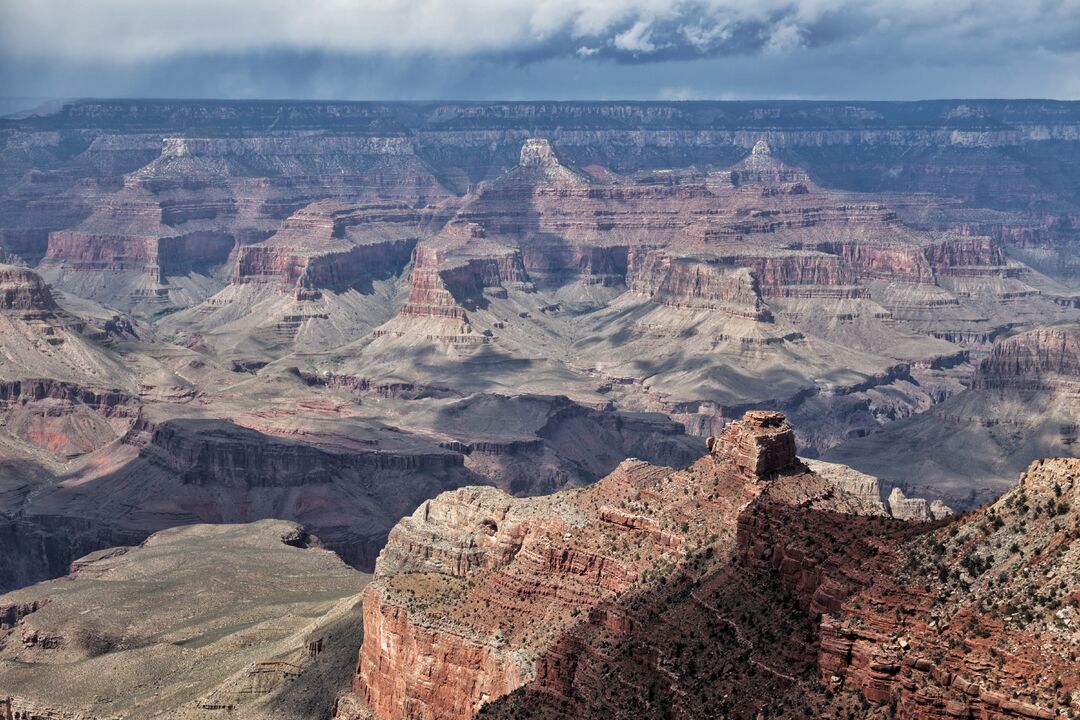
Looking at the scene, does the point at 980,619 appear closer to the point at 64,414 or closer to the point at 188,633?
the point at 188,633

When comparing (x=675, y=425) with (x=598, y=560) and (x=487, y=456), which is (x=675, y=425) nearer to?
(x=487, y=456)

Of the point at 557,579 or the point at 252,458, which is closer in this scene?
the point at 557,579

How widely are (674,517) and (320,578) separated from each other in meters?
52.7

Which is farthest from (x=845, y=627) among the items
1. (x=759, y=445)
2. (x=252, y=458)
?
(x=252, y=458)

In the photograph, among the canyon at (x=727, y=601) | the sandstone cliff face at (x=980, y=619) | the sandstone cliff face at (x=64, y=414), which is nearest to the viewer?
the sandstone cliff face at (x=980, y=619)

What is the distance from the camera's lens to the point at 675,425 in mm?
192500

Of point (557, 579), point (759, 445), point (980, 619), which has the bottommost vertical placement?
point (557, 579)

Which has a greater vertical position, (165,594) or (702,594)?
(702,594)

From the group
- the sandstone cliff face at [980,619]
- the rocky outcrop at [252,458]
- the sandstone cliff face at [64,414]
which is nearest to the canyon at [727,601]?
the sandstone cliff face at [980,619]

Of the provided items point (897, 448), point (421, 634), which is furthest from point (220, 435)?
point (421, 634)

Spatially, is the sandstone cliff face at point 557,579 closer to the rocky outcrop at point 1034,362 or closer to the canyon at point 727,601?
the canyon at point 727,601

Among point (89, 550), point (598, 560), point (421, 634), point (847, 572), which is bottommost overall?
point (89, 550)

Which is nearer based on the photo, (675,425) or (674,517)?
(674,517)

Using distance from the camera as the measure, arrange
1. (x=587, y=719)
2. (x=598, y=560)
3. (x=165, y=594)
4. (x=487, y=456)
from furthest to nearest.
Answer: (x=487, y=456) → (x=165, y=594) → (x=598, y=560) → (x=587, y=719)
